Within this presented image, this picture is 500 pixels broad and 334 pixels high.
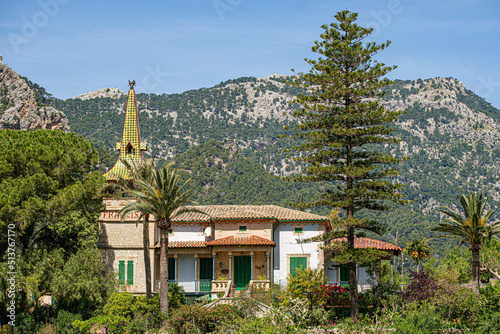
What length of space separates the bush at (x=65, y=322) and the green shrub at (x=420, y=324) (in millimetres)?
15526

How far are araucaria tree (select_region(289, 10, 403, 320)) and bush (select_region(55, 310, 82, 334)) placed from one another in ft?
44.2

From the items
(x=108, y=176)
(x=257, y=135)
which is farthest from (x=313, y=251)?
(x=257, y=135)

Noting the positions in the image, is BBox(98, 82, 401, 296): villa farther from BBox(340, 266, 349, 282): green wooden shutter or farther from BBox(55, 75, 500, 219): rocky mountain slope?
BBox(55, 75, 500, 219): rocky mountain slope

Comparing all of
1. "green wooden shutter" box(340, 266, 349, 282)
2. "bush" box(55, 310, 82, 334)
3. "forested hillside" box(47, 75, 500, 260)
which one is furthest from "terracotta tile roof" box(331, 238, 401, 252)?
"forested hillside" box(47, 75, 500, 260)

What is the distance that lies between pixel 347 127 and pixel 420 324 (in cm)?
1210

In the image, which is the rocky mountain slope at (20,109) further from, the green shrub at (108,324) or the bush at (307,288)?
the bush at (307,288)

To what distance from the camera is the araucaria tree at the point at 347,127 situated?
31.9 m

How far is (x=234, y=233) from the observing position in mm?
37781

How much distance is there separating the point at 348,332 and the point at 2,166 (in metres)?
19.5

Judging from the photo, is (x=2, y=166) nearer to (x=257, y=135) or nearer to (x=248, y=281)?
(x=248, y=281)

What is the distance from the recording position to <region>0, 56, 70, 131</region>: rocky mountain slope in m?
87.6

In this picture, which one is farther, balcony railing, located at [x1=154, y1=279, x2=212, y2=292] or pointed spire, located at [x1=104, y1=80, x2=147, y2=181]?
pointed spire, located at [x1=104, y1=80, x2=147, y2=181]

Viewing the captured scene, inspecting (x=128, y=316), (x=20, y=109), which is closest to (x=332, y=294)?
(x=128, y=316)

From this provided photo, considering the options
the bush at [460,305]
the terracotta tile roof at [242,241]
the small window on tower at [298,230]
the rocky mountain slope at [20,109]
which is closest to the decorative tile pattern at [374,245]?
the small window on tower at [298,230]
